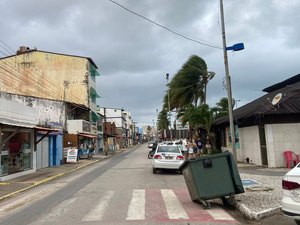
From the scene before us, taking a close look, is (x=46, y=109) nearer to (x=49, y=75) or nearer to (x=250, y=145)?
(x=49, y=75)

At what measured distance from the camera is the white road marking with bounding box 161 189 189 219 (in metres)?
9.73

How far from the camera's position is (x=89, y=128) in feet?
173

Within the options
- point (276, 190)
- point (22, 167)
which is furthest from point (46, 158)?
point (276, 190)

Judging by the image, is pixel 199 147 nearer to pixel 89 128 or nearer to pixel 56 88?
pixel 89 128

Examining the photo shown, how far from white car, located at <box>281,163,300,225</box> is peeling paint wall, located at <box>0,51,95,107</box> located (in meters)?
48.8

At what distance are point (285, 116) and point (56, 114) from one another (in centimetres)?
2648

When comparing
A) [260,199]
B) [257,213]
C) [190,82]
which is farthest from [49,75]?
[257,213]

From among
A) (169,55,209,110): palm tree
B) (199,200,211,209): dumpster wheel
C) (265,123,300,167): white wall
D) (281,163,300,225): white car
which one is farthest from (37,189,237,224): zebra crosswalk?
(169,55,209,110): palm tree

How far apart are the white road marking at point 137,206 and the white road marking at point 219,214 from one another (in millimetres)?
1665

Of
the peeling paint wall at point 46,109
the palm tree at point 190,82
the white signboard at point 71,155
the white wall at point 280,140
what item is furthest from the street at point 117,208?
the peeling paint wall at point 46,109

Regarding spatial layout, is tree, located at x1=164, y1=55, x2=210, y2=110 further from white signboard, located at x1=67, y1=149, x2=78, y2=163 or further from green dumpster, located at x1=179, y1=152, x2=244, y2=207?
green dumpster, located at x1=179, y1=152, x2=244, y2=207

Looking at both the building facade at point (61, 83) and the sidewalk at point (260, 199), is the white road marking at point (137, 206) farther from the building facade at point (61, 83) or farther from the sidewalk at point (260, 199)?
the building facade at point (61, 83)

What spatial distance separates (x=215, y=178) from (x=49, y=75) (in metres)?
47.5

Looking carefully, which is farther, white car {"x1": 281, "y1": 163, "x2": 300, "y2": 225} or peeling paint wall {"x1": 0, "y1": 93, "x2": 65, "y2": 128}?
peeling paint wall {"x1": 0, "y1": 93, "x2": 65, "y2": 128}
